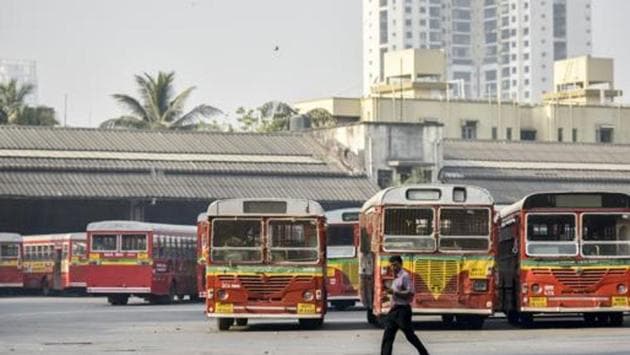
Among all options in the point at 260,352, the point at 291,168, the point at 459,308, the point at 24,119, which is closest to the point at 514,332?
the point at 459,308

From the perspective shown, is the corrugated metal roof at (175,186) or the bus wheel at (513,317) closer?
the bus wheel at (513,317)

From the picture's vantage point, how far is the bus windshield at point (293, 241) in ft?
120

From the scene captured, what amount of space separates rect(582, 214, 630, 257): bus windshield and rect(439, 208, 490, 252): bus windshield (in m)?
1.90

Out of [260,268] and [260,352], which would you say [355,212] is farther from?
[260,352]

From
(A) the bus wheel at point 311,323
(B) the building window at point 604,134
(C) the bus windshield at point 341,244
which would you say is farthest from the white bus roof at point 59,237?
(B) the building window at point 604,134

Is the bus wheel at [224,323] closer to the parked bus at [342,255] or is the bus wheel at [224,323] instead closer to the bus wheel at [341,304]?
the parked bus at [342,255]

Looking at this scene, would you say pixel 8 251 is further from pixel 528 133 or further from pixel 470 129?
pixel 528 133

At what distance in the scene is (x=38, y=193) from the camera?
85188 mm

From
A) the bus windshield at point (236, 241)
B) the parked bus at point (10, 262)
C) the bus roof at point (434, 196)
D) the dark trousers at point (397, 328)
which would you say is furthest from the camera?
the parked bus at point (10, 262)

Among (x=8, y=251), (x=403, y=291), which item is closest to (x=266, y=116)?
(x=8, y=251)

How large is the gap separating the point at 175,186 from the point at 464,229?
5447 cm

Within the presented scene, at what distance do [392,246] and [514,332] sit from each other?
109 inches

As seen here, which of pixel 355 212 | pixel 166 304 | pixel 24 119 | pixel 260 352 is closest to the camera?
pixel 260 352

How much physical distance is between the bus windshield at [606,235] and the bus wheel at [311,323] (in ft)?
17.8
